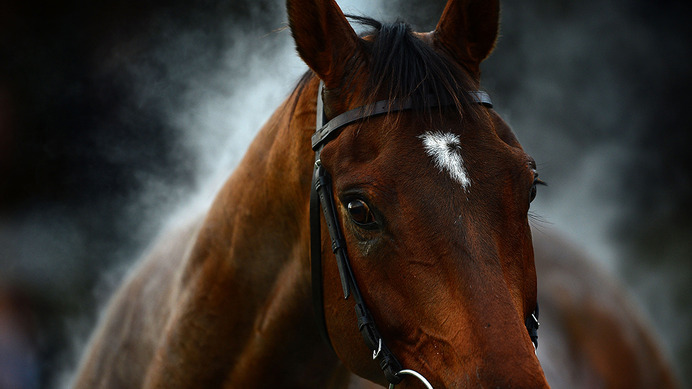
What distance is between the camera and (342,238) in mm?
1350

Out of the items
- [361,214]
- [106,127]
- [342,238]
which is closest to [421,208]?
[361,214]

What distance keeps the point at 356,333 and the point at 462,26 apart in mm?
966

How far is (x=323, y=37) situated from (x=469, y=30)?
1.52ft

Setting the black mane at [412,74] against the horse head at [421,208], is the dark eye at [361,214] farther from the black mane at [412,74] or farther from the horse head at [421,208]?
the black mane at [412,74]

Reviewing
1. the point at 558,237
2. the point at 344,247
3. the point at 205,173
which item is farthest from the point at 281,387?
the point at 558,237

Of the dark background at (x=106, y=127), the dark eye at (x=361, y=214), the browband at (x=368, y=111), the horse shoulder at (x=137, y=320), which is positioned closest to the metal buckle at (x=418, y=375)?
the dark eye at (x=361, y=214)

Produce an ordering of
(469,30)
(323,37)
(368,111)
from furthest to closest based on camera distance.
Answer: (469,30) < (323,37) < (368,111)

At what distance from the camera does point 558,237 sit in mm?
3432

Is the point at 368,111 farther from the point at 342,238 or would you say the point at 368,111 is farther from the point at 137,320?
the point at 137,320

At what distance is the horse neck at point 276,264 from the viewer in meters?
1.57

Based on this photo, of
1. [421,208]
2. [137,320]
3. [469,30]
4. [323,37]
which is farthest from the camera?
[137,320]

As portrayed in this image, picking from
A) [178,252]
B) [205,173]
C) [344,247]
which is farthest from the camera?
[205,173]

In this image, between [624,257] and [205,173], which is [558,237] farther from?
[624,257]

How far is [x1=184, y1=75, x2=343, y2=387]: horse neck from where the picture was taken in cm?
157
